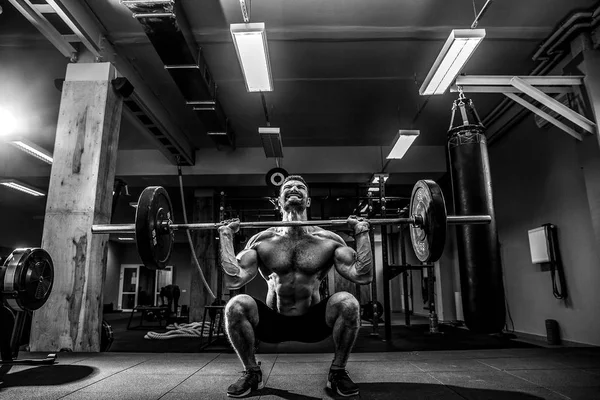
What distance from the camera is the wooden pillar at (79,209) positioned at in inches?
135

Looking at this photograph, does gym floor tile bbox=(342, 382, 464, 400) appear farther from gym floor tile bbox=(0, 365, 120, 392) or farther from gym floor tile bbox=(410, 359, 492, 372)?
gym floor tile bbox=(0, 365, 120, 392)

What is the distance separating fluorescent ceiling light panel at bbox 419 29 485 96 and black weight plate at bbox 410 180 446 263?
1.75 meters

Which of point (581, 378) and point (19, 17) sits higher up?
point (19, 17)

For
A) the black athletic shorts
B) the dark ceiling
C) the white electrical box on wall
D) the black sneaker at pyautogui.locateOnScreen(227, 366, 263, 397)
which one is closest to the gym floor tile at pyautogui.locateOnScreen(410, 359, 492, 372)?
the black athletic shorts

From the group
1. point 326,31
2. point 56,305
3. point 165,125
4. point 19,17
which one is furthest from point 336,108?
point 56,305

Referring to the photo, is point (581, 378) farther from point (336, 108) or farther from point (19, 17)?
point (19, 17)

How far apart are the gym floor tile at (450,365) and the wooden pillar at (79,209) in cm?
287

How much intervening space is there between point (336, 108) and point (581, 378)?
448 cm

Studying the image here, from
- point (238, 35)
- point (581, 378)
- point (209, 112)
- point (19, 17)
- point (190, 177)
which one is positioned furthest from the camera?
point (190, 177)

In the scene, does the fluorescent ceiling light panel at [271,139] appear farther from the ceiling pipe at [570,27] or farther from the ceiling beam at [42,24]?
the ceiling pipe at [570,27]

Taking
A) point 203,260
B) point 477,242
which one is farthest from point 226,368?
point 203,260

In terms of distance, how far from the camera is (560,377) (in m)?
2.53

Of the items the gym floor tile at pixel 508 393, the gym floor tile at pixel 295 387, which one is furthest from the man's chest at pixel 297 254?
the gym floor tile at pixel 508 393

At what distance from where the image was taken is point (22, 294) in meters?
2.61
